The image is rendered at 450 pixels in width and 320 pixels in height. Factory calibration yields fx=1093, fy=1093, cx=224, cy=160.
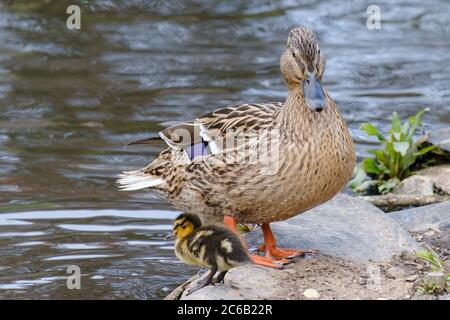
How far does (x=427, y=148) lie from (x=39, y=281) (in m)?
3.13

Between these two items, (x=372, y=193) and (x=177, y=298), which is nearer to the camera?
(x=177, y=298)

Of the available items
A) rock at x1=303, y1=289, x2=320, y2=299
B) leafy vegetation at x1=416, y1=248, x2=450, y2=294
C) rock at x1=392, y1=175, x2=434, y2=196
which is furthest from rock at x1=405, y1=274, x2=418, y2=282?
rock at x1=392, y1=175, x2=434, y2=196

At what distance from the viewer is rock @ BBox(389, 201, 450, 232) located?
258 inches

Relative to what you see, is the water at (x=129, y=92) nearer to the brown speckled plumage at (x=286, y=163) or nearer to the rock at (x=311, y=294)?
the brown speckled plumage at (x=286, y=163)

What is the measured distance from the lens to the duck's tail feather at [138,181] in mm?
6309

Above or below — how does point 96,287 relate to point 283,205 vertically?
below

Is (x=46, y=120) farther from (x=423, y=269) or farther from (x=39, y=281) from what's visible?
(x=423, y=269)

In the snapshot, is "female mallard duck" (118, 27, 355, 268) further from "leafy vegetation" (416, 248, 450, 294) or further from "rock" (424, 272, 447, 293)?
"rock" (424, 272, 447, 293)

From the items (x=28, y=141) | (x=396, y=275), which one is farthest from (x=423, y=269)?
(x=28, y=141)

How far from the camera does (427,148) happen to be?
8.00 meters

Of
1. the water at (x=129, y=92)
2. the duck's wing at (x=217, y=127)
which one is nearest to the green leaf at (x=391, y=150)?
the water at (x=129, y=92)

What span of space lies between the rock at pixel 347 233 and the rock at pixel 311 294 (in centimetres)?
56
